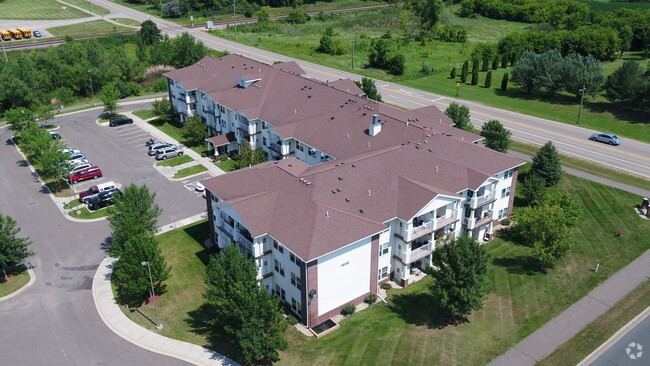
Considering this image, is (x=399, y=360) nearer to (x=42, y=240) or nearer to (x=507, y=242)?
(x=507, y=242)

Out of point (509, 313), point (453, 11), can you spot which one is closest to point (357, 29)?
point (453, 11)

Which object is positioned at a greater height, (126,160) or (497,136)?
(497,136)

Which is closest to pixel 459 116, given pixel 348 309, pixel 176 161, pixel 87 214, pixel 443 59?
pixel 348 309

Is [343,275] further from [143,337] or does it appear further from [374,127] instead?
[374,127]

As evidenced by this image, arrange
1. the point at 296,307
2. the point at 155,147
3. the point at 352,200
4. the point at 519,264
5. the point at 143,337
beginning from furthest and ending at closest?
1. the point at 155,147
2. the point at 519,264
3. the point at 352,200
4. the point at 296,307
5. the point at 143,337

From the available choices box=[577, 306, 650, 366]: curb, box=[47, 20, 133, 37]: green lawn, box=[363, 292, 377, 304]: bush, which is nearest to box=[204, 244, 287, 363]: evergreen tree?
box=[363, 292, 377, 304]: bush

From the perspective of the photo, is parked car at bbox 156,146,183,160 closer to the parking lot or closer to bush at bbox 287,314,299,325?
the parking lot

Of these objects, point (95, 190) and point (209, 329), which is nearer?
point (209, 329)
